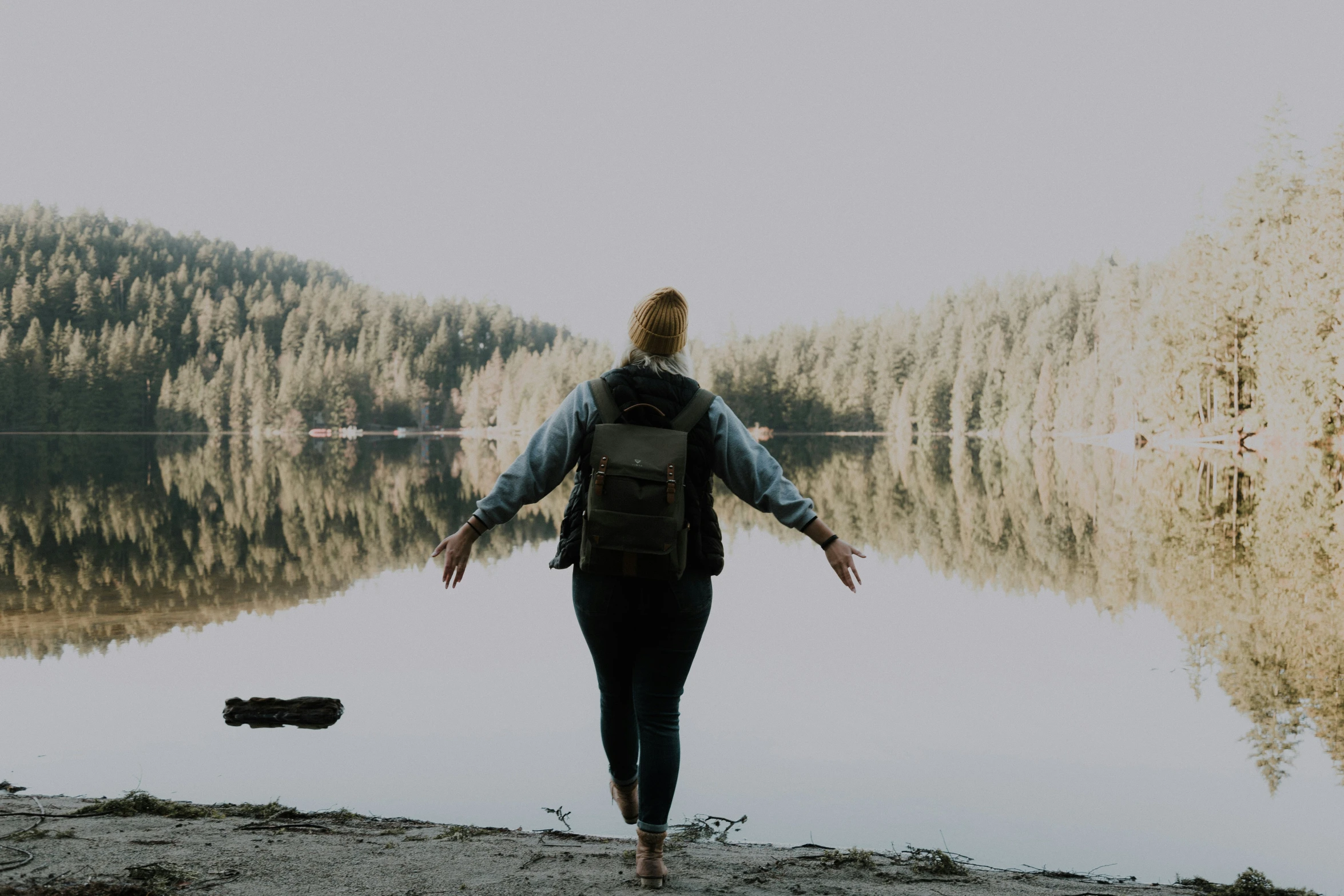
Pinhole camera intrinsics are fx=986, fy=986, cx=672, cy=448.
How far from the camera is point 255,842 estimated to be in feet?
14.0

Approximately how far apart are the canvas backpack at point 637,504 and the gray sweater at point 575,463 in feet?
→ 0.44

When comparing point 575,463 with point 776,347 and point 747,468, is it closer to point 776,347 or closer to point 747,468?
point 747,468

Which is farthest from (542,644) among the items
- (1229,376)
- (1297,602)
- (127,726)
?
(1229,376)

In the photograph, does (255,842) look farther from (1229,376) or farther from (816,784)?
(1229,376)

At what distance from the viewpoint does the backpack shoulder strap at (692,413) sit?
3.70 m

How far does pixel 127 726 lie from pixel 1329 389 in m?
40.0

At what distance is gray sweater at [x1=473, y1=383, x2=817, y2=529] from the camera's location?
3.73 m

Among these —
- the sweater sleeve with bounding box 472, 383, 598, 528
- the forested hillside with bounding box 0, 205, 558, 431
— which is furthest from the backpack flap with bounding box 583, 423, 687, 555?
the forested hillside with bounding box 0, 205, 558, 431

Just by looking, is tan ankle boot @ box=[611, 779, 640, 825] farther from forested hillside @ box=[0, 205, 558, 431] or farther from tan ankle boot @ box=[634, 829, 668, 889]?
forested hillside @ box=[0, 205, 558, 431]

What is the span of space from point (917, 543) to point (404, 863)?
1439 cm

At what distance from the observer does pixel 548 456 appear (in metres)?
3.75

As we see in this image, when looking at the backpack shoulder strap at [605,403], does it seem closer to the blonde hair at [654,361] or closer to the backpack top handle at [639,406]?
the backpack top handle at [639,406]

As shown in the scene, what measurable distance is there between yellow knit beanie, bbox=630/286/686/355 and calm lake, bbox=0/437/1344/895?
2969 millimetres

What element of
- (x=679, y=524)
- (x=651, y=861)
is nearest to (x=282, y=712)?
(x=651, y=861)
